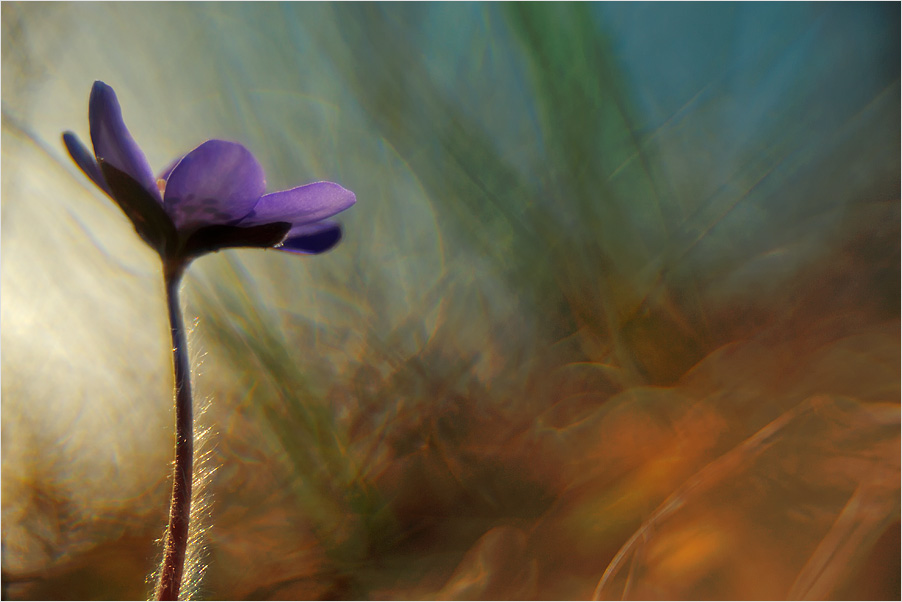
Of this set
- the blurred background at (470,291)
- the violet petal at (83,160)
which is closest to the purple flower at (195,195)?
the violet petal at (83,160)

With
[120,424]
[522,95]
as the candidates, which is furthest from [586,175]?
[120,424]

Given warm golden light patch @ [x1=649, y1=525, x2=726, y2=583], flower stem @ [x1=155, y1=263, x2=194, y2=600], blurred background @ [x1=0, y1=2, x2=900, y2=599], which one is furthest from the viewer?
blurred background @ [x1=0, y1=2, x2=900, y2=599]

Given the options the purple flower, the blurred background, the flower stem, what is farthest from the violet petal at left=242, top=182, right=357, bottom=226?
the blurred background

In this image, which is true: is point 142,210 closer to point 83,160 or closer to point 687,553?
point 83,160

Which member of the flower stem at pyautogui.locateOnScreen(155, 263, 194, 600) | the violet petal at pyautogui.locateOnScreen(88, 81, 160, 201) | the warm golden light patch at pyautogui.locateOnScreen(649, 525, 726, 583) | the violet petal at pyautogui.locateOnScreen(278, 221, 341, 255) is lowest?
the warm golden light patch at pyautogui.locateOnScreen(649, 525, 726, 583)

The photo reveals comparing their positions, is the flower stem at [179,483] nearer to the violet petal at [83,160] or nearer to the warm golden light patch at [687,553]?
the violet petal at [83,160]

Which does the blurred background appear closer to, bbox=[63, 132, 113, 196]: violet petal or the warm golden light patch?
the warm golden light patch

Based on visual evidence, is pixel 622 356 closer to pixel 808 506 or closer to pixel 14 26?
pixel 808 506
